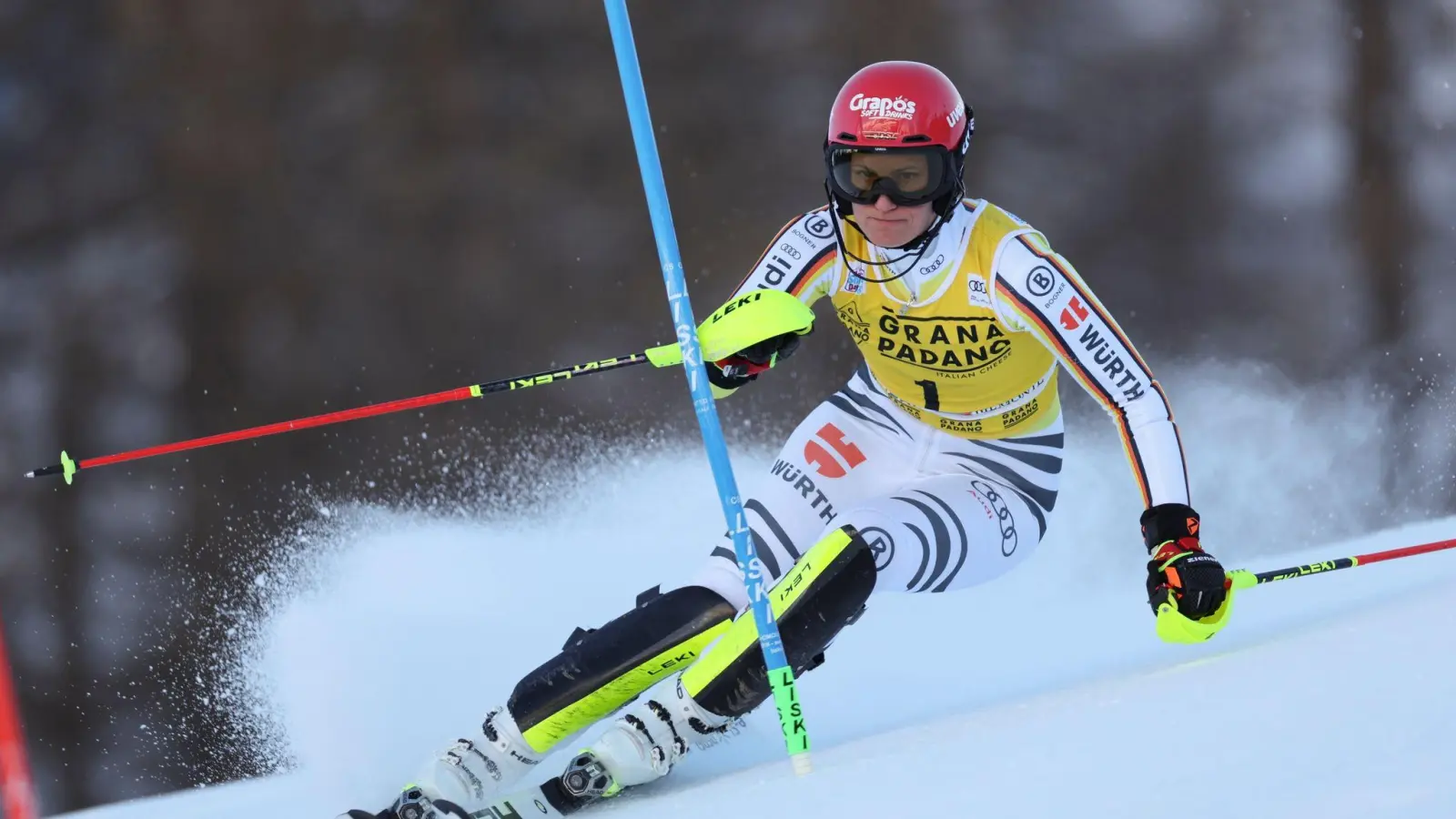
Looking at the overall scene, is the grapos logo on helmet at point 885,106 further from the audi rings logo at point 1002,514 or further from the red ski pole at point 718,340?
the audi rings logo at point 1002,514

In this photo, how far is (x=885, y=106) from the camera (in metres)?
2.33

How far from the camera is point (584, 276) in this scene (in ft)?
18.1

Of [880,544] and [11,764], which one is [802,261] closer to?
[880,544]

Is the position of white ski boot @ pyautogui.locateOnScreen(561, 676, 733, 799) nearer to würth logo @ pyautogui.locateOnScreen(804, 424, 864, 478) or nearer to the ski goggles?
würth logo @ pyautogui.locateOnScreen(804, 424, 864, 478)

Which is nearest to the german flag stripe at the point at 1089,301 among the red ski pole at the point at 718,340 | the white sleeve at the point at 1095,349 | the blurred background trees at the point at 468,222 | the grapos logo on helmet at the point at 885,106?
the white sleeve at the point at 1095,349

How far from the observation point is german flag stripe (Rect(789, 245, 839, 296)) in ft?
8.50

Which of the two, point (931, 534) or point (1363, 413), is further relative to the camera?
point (1363, 413)

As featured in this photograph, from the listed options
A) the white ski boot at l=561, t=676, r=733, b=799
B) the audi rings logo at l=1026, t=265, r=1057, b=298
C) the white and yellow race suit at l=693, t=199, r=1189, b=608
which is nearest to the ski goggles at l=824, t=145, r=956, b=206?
the white and yellow race suit at l=693, t=199, r=1189, b=608

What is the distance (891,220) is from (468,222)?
140 inches

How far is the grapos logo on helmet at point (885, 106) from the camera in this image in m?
2.33

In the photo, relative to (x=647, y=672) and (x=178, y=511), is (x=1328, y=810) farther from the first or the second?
(x=178, y=511)

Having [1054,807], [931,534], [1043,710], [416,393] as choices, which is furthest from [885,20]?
[1054,807]

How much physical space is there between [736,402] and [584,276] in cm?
85

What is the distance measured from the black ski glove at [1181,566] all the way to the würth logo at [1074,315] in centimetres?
35
